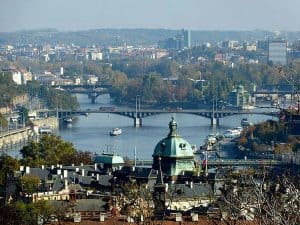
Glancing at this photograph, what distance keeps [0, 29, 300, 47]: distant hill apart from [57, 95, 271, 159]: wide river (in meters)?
59.0

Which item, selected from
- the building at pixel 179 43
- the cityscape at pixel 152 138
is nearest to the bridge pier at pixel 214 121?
the cityscape at pixel 152 138

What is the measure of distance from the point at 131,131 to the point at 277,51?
1261 inches

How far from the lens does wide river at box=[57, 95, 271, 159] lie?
82.0 feet

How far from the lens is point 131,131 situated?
31.5 m

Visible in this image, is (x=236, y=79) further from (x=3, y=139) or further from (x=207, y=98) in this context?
(x=3, y=139)

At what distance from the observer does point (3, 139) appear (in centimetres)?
2803

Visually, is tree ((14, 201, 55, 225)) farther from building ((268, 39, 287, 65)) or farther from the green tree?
building ((268, 39, 287, 65))

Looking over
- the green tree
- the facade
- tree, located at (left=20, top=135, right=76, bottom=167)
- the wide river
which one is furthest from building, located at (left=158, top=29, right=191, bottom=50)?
the green tree

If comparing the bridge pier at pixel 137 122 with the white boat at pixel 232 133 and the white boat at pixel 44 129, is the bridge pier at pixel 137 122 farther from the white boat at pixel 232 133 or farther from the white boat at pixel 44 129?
the white boat at pixel 232 133

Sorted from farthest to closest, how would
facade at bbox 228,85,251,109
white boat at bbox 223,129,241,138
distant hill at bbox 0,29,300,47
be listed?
distant hill at bbox 0,29,300,47 < facade at bbox 228,85,251,109 < white boat at bbox 223,129,241,138

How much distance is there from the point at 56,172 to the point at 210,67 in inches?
1768

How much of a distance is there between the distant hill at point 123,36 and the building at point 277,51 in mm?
30777

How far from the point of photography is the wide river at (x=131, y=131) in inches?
984

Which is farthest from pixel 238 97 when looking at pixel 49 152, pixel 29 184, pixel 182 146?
pixel 29 184
